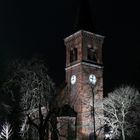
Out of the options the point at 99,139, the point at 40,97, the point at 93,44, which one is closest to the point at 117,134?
the point at 99,139

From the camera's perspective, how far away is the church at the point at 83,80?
221 ft

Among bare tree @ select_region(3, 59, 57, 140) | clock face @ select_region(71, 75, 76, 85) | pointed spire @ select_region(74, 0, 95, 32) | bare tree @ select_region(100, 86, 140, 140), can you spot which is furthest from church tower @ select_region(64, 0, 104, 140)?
bare tree @ select_region(3, 59, 57, 140)

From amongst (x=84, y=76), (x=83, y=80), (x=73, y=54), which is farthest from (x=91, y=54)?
(x=83, y=80)

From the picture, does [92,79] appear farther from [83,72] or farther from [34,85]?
[34,85]

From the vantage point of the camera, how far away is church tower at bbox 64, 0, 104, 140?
224 ft

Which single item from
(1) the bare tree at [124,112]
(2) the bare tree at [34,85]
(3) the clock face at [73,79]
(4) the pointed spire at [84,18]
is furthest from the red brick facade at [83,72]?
(2) the bare tree at [34,85]

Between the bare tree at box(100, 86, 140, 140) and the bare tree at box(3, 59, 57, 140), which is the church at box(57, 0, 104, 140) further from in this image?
the bare tree at box(3, 59, 57, 140)

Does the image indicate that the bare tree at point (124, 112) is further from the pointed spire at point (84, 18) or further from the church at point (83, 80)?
the pointed spire at point (84, 18)

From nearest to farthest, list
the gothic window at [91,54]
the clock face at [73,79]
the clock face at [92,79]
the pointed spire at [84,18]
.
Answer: the clock face at [92,79], the clock face at [73,79], the gothic window at [91,54], the pointed spire at [84,18]

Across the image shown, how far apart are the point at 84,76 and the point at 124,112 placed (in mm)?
16812

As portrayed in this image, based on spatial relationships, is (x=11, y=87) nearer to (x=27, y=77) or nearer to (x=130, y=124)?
(x=27, y=77)

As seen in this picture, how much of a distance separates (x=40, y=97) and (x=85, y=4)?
45.3 meters

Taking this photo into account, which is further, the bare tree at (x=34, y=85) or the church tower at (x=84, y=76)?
the church tower at (x=84, y=76)

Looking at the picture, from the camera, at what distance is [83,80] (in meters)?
70.9
